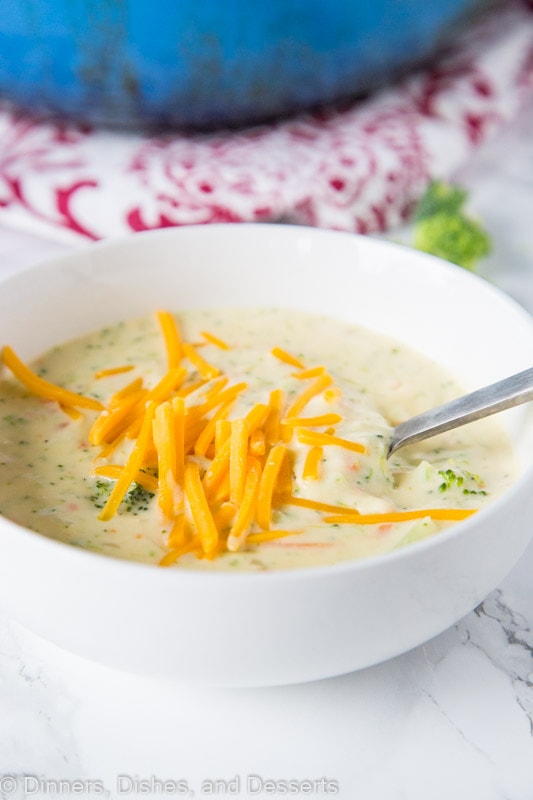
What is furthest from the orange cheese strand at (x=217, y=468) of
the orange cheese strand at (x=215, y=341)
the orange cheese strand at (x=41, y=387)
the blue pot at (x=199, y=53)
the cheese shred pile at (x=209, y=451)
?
the blue pot at (x=199, y=53)

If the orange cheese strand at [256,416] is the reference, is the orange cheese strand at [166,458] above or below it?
below

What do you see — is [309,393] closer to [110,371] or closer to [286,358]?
[286,358]

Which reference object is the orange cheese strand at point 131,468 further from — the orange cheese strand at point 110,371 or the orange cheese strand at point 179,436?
the orange cheese strand at point 110,371

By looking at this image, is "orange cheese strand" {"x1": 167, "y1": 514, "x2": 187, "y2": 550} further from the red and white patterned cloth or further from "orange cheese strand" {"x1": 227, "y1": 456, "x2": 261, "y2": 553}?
the red and white patterned cloth

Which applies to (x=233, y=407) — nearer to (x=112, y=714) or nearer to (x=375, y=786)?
(x=112, y=714)

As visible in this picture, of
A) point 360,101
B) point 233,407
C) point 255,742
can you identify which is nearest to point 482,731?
point 255,742

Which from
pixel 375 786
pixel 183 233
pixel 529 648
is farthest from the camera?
pixel 183 233

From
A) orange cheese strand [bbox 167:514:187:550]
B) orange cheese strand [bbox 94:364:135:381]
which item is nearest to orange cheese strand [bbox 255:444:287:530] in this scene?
orange cheese strand [bbox 167:514:187:550]
